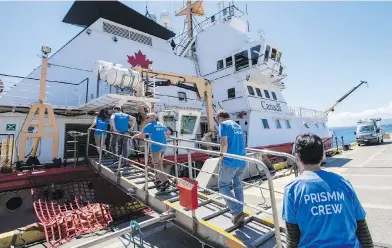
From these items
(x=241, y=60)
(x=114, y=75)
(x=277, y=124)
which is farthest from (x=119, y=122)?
(x=277, y=124)

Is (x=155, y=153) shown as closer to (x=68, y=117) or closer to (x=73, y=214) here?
(x=73, y=214)

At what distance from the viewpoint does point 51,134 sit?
7922 mm

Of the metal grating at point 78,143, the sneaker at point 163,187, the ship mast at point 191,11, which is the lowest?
the sneaker at point 163,187

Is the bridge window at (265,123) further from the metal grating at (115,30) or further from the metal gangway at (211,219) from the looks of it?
the metal gangway at (211,219)

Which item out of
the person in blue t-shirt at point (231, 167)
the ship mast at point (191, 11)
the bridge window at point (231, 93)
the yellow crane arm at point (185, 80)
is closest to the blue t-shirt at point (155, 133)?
the person in blue t-shirt at point (231, 167)

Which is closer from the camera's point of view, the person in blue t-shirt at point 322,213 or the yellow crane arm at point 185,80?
the person in blue t-shirt at point 322,213

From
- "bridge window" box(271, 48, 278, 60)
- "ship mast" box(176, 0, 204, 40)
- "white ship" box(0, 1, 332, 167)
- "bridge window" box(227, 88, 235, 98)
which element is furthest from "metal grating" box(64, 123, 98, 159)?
"ship mast" box(176, 0, 204, 40)

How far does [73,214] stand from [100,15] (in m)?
11.1

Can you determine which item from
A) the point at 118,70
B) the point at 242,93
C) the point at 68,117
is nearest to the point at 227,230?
the point at 118,70

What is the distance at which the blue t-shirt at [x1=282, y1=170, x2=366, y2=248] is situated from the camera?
1.59 m

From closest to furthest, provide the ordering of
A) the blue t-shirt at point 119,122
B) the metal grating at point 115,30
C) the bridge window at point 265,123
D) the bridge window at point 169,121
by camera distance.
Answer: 1. the blue t-shirt at point 119,122
2. the bridge window at point 169,121
3. the metal grating at point 115,30
4. the bridge window at point 265,123

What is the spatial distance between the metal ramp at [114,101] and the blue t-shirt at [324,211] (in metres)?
7.58

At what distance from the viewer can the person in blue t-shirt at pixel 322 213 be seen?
5.22 feet

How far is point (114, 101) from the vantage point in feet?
28.9
